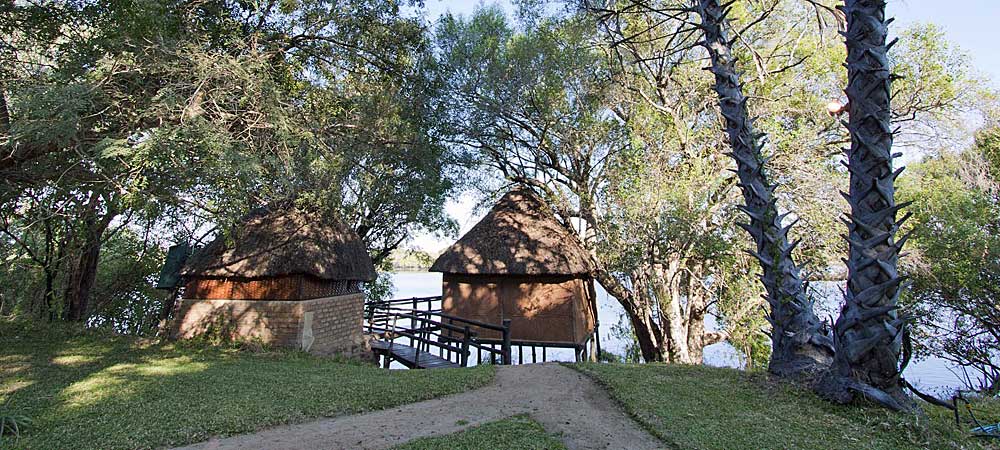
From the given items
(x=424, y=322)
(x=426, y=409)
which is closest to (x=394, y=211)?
(x=424, y=322)

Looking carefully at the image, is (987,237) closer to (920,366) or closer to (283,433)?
(920,366)

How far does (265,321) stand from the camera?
33.5 ft

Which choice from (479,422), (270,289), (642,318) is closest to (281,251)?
(270,289)

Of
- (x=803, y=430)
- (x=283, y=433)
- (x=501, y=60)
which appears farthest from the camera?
(x=501, y=60)

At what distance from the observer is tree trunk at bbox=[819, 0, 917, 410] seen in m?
3.49

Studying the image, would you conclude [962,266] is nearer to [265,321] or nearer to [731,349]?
[731,349]

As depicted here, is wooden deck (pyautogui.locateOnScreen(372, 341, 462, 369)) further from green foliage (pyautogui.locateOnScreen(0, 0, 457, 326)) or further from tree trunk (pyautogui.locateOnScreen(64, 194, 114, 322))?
tree trunk (pyautogui.locateOnScreen(64, 194, 114, 322))

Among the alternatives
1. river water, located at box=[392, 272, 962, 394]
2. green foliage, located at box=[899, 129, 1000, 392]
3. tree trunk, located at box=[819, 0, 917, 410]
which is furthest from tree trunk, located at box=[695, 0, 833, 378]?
green foliage, located at box=[899, 129, 1000, 392]

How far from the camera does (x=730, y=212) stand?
10336 millimetres

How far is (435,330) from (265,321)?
4.09m

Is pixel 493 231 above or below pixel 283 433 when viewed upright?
above

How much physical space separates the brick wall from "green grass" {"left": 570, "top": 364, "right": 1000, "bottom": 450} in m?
7.75

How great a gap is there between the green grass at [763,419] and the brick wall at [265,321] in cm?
775

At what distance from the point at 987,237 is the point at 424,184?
40.6ft
